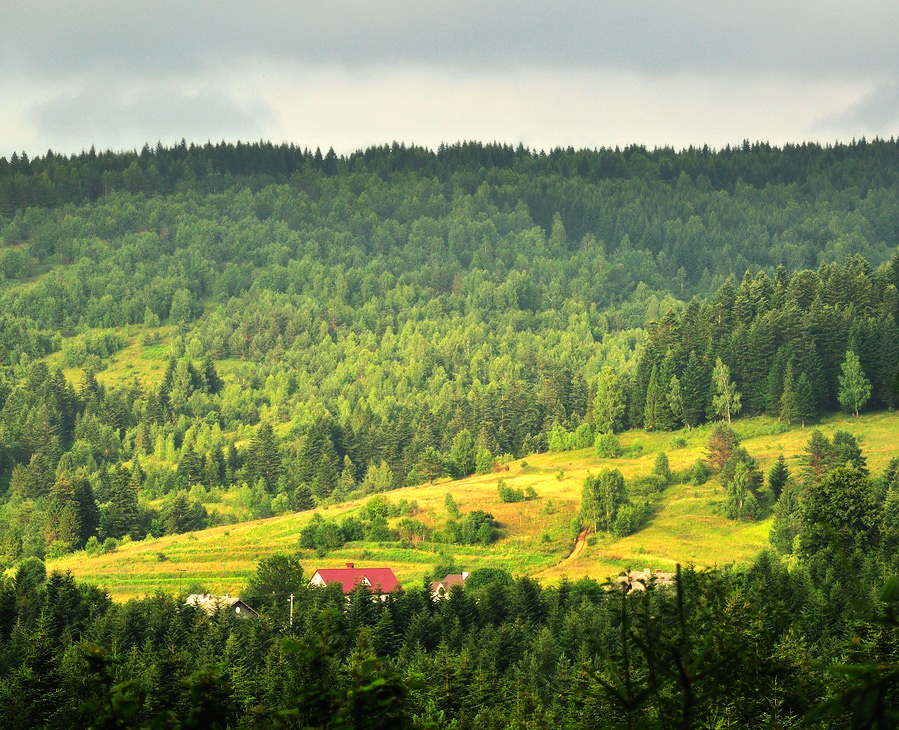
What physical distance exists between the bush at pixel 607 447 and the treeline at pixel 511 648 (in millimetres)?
26480

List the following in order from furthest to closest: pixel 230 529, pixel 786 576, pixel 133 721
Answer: pixel 230 529 → pixel 786 576 → pixel 133 721

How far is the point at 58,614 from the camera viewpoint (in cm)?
7975

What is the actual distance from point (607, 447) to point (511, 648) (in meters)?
70.0

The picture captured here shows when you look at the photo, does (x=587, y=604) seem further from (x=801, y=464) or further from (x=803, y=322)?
(x=803, y=322)

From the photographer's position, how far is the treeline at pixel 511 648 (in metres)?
12.1

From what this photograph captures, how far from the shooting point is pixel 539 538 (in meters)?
116

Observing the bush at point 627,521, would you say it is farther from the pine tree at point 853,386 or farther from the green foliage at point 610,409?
the green foliage at point 610,409

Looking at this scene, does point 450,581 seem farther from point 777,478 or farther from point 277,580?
point 777,478

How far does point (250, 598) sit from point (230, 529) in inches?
1624

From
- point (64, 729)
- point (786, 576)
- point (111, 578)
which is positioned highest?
point (64, 729)

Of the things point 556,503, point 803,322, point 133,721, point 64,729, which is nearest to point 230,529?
point 556,503

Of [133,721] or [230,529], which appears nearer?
[133,721]

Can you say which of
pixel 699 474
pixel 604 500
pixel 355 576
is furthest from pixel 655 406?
pixel 355 576

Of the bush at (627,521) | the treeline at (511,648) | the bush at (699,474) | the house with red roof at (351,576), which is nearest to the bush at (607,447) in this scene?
the bush at (699,474)
